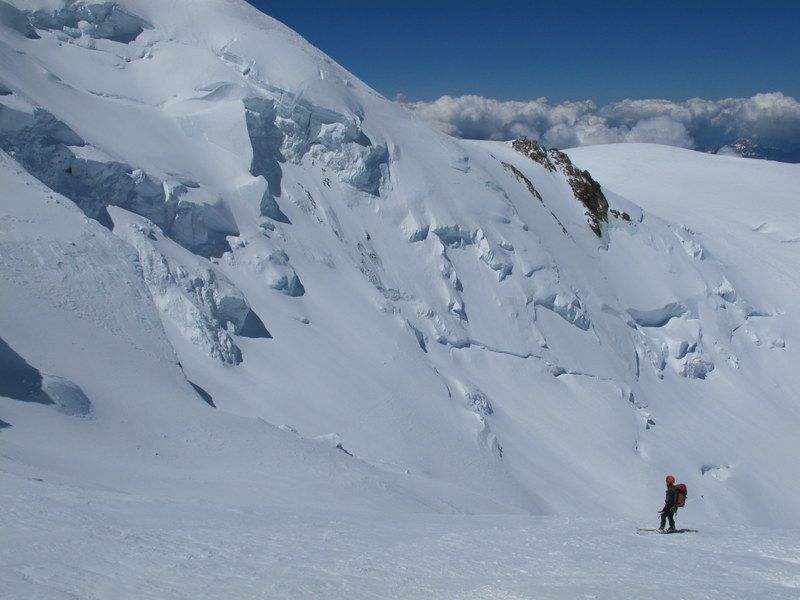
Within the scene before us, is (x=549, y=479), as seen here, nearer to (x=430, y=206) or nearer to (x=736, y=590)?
(x=430, y=206)

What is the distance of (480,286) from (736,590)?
80.4 feet

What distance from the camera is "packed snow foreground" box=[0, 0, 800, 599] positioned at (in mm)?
8883

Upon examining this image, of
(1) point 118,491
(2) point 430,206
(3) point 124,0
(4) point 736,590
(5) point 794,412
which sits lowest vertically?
(1) point 118,491

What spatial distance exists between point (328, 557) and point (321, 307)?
1782 cm

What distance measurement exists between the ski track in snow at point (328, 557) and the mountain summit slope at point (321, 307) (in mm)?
2586

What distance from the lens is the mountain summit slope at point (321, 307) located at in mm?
15406

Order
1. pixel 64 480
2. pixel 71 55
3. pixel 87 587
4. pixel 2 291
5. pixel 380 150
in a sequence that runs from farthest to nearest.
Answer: pixel 380 150 < pixel 71 55 < pixel 2 291 < pixel 64 480 < pixel 87 587

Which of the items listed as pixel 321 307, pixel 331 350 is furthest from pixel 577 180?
pixel 331 350

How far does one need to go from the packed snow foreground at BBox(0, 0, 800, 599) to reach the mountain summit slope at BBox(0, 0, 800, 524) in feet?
0.43

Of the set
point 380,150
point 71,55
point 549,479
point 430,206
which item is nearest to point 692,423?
point 549,479

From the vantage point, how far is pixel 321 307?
25734 millimetres

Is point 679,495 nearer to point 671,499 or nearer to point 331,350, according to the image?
point 671,499

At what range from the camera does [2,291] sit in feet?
50.6

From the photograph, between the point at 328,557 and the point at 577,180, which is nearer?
the point at 328,557
